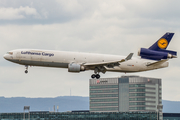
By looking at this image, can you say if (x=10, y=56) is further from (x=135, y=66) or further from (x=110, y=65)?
(x=135, y=66)

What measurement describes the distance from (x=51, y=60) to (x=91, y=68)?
1021cm

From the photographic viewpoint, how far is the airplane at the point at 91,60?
98125 millimetres

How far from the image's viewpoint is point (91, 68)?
100m

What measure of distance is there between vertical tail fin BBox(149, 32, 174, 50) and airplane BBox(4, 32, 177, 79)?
5.88ft

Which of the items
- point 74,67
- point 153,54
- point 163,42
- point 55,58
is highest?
point 163,42

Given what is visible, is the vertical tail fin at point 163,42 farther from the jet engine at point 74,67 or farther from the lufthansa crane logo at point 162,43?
the jet engine at point 74,67

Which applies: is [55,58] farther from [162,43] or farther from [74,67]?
[162,43]

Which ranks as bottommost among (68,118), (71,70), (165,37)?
(68,118)

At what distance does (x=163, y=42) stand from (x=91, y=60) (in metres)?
20.7

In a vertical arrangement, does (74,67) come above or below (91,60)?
below

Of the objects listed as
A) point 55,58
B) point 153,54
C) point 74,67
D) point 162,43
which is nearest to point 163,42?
point 162,43

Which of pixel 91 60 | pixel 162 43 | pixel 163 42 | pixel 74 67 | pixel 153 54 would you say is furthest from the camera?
pixel 163 42

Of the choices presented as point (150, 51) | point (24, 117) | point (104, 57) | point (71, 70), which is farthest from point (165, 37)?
point (24, 117)

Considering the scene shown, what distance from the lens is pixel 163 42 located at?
349ft
